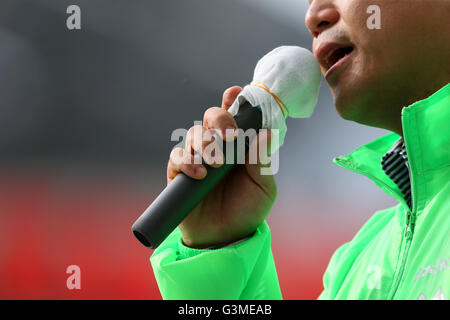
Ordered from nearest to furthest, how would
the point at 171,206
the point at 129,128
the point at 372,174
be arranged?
1. the point at 171,206
2. the point at 372,174
3. the point at 129,128

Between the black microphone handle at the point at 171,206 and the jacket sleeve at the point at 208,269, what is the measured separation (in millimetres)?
163

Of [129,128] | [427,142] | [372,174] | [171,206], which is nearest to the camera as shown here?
[171,206]

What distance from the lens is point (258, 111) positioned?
1.80ft

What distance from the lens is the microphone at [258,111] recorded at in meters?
0.45

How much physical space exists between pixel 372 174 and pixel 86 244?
5.32 ft

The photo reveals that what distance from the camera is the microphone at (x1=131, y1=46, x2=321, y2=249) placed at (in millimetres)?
455

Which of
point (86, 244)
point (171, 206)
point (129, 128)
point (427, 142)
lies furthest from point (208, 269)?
point (86, 244)

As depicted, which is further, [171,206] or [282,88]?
[282,88]

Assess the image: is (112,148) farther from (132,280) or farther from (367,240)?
(367,240)

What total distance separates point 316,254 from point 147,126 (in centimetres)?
90

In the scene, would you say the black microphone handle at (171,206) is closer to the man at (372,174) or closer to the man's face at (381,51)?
the man at (372,174)

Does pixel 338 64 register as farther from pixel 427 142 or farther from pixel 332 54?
pixel 427 142

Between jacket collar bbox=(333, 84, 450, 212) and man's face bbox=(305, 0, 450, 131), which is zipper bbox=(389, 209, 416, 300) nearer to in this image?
jacket collar bbox=(333, 84, 450, 212)
